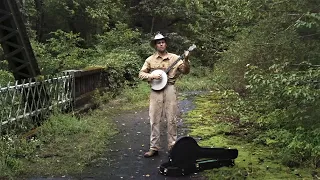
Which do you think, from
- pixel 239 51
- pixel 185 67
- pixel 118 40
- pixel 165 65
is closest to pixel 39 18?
pixel 118 40

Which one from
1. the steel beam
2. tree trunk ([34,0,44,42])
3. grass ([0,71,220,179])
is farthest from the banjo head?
tree trunk ([34,0,44,42])

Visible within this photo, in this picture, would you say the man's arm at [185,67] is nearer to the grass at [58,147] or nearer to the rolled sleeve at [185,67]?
the rolled sleeve at [185,67]

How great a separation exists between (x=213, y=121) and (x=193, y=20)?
16.5 m

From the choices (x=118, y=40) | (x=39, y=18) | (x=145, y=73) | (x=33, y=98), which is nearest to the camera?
(x=145, y=73)

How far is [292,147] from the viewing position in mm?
6648

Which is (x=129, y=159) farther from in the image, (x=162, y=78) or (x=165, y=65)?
(x=165, y=65)

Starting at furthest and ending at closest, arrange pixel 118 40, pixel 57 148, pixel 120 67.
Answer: pixel 118 40 < pixel 120 67 < pixel 57 148

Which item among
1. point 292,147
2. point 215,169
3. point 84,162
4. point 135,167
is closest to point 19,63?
point 84,162

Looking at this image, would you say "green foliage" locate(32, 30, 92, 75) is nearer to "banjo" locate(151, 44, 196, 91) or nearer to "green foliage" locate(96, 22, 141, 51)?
"green foliage" locate(96, 22, 141, 51)

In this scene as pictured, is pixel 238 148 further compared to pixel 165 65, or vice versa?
pixel 238 148

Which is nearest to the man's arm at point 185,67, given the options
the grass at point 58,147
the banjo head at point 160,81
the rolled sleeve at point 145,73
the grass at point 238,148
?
the banjo head at point 160,81

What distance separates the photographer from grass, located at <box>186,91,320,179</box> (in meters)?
6.29

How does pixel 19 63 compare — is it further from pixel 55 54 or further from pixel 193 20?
pixel 193 20

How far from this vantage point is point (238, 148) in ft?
26.2
